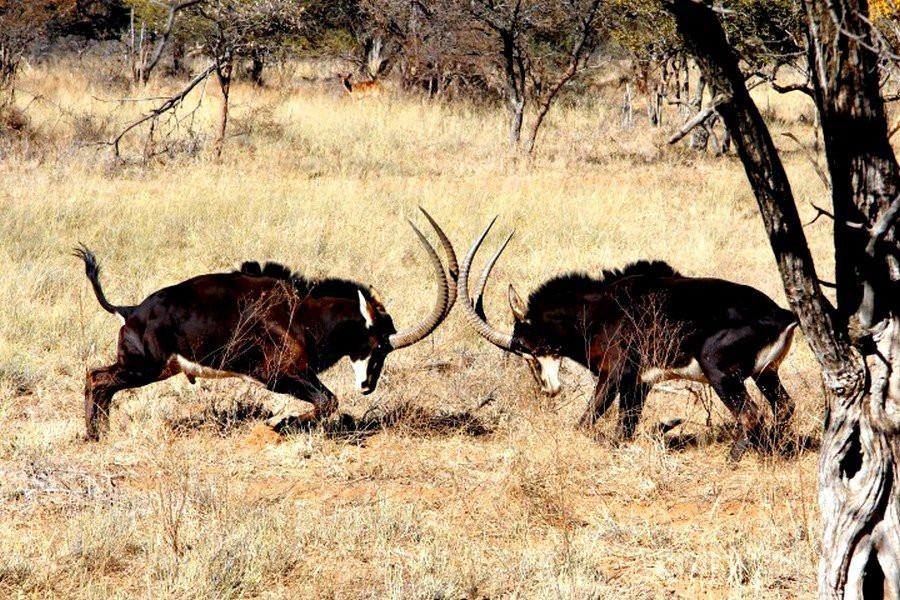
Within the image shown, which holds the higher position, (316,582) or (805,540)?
(805,540)

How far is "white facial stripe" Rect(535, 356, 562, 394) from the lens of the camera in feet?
27.4

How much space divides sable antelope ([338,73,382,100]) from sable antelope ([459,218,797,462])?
20.6 m

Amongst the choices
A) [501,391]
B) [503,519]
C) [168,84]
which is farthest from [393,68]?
[503,519]

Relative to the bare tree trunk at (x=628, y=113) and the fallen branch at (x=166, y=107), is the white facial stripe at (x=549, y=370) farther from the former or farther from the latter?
the bare tree trunk at (x=628, y=113)

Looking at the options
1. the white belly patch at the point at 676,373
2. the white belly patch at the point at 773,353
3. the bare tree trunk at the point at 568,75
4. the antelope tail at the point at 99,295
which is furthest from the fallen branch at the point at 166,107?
the white belly patch at the point at 773,353

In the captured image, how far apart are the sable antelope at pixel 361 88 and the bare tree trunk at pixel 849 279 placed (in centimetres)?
2462

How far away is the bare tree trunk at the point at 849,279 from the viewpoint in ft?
13.3

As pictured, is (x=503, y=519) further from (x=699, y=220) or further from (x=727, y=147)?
(x=727, y=147)

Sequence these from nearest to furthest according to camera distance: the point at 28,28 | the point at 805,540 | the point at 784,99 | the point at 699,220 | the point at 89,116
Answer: the point at 805,540, the point at 699,220, the point at 89,116, the point at 28,28, the point at 784,99

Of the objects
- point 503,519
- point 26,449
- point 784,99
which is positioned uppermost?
point 784,99

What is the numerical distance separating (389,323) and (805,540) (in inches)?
140

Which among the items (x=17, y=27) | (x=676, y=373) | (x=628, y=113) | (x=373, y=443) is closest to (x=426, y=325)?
(x=373, y=443)

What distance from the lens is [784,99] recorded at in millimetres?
31703

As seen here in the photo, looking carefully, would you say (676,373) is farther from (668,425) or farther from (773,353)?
(773,353)
